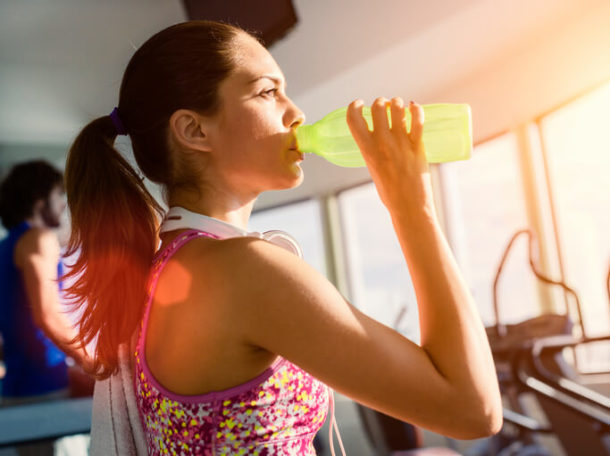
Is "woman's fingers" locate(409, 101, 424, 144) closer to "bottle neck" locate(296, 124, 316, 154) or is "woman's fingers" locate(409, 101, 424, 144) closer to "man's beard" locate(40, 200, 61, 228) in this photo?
"bottle neck" locate(296, 124, 316, 154)

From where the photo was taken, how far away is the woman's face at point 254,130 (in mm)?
708

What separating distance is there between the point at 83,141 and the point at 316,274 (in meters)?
0.40

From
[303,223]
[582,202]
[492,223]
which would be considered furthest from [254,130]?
[303,223]

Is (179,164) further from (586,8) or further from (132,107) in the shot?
(586,8)

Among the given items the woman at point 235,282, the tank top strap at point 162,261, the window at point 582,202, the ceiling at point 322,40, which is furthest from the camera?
the window at point 582,202

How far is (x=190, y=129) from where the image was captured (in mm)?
735

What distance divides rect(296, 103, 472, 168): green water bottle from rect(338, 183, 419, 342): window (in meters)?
4.59

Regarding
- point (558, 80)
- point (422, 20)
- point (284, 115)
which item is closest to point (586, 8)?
point (558, 80)

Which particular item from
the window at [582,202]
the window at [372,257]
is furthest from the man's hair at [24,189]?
the window at [372,257]

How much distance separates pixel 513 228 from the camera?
399 centimetres

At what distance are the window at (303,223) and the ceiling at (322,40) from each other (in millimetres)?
1757

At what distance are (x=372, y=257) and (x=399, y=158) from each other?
5198 mm

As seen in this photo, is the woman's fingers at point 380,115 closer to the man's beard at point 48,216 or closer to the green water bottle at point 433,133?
the green water bottle at point 433,133

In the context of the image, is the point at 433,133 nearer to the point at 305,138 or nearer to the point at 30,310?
the point at 305,138
